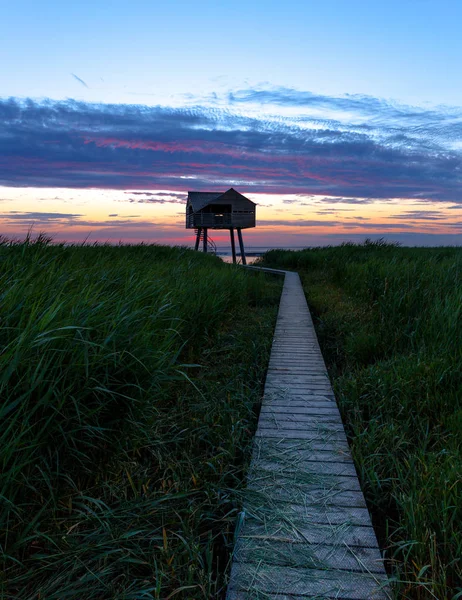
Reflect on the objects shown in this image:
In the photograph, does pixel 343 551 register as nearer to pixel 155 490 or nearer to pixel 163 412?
pixel 155 490

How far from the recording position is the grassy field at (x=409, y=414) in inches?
86.7

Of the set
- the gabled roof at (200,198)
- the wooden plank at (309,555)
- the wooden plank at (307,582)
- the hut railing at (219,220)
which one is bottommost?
the wooden plank at (307,582)

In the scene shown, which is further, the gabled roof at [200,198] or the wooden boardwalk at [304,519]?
the gabled roof at [200,198]

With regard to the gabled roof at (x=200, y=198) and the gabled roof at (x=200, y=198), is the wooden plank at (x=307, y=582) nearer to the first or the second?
the gabled roof at (x=200, y=198)

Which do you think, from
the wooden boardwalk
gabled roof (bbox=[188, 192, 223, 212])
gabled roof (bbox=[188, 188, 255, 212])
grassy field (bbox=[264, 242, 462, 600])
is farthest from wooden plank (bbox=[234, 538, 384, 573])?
gabled roof (bbox=[188, 192, 223, 212])

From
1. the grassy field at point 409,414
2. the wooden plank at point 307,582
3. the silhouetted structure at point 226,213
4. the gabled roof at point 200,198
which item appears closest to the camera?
the wooden plank at point 307,582

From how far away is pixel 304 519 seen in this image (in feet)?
7.95

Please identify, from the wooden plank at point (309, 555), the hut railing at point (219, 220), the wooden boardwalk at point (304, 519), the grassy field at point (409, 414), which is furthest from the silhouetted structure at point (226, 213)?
the wooden plank at point (309, 555)

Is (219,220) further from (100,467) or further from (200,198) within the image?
(100,467)

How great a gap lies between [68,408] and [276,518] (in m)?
1.33

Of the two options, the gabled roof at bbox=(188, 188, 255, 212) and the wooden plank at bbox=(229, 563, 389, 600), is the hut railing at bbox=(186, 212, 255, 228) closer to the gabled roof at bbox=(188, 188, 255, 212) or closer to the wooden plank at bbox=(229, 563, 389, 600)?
the gabled roof at bbox=(188, 188, 255, 212)

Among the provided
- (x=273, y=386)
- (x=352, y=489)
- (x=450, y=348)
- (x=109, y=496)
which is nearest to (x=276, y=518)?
(x=352, y=489)

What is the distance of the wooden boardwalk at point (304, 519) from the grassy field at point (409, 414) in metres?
0.15

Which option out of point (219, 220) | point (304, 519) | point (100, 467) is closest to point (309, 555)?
point (304, 519)
